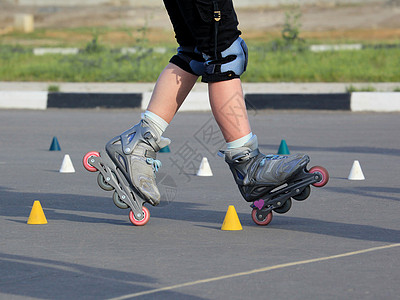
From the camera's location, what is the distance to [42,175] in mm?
6590

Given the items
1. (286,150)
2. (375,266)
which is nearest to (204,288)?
(375,266)

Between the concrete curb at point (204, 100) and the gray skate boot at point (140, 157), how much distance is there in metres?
7.27

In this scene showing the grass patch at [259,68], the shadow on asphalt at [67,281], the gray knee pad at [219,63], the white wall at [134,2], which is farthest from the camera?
the white wall at [134,2]

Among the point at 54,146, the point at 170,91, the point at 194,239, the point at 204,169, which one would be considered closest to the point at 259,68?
the point at 54,146

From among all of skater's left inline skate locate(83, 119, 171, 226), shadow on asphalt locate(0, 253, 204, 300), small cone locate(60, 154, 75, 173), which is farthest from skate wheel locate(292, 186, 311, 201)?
small cone locate(60, 154, 75, 173)

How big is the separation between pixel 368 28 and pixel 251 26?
18.7ft

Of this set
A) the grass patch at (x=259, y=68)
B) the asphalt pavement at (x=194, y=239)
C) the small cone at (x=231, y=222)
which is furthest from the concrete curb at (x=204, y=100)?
the small cone at (x=231, y=222)

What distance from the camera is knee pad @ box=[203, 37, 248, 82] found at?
450cm

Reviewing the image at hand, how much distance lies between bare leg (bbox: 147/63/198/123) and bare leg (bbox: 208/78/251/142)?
190mm

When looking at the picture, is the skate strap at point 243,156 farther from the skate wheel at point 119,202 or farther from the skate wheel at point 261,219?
the skate wheel at point 119,202

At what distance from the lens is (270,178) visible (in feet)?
14.7

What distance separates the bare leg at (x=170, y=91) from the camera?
466 cm

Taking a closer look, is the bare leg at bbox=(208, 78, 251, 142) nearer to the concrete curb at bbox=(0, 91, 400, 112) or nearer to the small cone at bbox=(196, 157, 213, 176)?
the small cone at bbox=(196, 157, 213, 176)

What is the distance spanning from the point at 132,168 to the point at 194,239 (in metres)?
0.55
